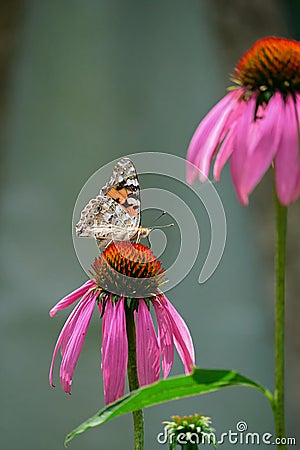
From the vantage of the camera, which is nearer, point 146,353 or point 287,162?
point 287,162

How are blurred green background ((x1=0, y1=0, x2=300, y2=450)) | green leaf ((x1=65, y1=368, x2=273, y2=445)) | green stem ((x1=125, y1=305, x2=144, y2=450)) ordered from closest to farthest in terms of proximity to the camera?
green leaf ((x1=65, y1=368, x2=273, y2=445)) → green stem ((x1=125, y1=305, x2=144, y2=450)) → blurred green background ((x1=0, y1=0, x2=300, y2=450))

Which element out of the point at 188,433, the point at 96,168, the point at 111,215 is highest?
the point at 96,168

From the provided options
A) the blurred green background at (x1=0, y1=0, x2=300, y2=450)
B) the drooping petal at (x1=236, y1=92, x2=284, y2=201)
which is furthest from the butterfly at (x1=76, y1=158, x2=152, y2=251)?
the blurred green background at (x1=0, y1=0, x2=300, y2=450)

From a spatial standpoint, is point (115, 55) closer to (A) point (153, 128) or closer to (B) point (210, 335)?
(A) point (153, 128)

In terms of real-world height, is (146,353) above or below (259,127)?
below

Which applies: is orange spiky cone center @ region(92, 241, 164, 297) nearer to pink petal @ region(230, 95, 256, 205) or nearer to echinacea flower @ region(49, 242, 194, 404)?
echinacea flower @ region(49, 242, 194, 404)

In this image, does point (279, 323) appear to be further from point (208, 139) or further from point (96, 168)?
point (96, 168)

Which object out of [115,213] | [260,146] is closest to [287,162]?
[260,146]
